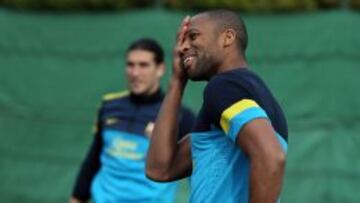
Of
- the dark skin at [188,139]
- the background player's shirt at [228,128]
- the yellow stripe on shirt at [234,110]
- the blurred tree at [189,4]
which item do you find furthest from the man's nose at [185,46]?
the blurred tree at [189,4]

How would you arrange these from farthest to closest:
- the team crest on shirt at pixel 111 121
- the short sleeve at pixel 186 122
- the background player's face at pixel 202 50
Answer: the team crest on shirt at pixel 111 121 < the short sleeve at pixel 186 122 < the background player's face at pixel 202 50

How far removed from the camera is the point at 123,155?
685 cm

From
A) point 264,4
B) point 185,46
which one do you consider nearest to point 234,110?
point 185,46

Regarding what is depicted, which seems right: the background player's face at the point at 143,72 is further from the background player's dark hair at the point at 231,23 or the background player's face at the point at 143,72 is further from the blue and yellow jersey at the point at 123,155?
the background player's dark hair at the point at 231,23

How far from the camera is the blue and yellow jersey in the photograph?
6.79m

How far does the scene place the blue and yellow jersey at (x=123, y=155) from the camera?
6789 mm

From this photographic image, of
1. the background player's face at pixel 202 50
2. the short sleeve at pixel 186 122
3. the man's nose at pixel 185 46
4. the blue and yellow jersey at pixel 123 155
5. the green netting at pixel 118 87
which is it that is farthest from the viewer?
the green netting at pixel 118 87

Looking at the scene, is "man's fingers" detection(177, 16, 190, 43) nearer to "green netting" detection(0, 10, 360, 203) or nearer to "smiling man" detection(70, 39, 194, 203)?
"smiling man" detection(70, 39, 194, 203)

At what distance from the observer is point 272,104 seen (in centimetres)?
409

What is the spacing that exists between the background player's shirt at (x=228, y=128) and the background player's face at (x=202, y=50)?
0.12 meters

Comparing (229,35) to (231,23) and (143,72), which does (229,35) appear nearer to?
(231,23)

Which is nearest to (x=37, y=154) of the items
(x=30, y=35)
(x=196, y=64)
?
(x=30, y=35)

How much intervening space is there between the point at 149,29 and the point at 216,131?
6.18 metres

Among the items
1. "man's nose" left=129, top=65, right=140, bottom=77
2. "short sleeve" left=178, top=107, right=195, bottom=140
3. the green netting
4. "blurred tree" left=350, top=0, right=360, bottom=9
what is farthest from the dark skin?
"blurred tree" left=350, top=0, right=360, bottom=9
